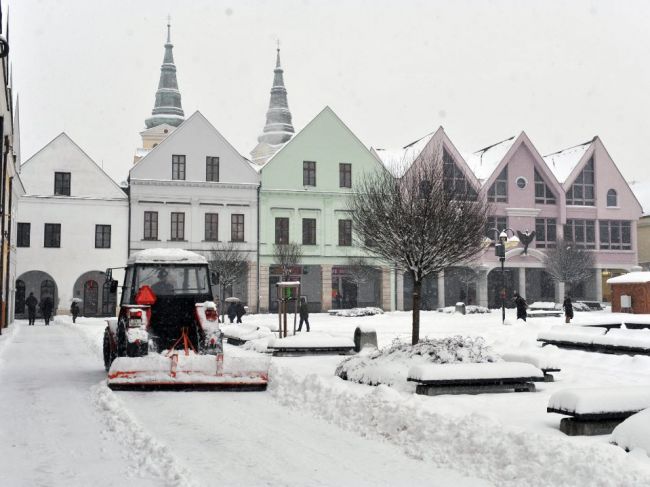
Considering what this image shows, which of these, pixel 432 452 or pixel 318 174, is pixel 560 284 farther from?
pixel 432 452

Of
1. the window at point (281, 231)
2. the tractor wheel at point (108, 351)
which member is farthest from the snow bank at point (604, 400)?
the window at point (281, 231)

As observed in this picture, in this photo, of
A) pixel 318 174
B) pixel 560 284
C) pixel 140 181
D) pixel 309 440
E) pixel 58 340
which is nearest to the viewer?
pixel 309 440

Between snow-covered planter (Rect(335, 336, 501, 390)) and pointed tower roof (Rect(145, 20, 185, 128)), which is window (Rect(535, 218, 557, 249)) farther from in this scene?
snow-covered planter (Rect(335, 336, 501, 390))

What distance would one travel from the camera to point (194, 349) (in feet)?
44.6

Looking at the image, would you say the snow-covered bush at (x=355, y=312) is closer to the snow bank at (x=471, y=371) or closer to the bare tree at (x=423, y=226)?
the bare tree at (x=423, y=226)

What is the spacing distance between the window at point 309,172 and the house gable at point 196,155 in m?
2.92

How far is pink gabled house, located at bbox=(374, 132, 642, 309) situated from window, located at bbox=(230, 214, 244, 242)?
1082 centimetres

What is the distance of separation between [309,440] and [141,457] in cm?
181

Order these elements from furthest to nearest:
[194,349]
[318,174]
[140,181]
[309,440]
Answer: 1. [318,174]
2. [140,181]
3. [194,349]
4. [309,440]

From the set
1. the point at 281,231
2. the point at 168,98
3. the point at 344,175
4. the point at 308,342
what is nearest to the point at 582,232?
the point at 344,175

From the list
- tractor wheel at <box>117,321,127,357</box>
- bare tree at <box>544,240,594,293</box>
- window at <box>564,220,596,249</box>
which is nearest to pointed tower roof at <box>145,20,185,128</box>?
window at <box>564,220,596,249</box>

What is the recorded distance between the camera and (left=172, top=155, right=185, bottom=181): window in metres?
42.7

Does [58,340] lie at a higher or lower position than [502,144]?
lower

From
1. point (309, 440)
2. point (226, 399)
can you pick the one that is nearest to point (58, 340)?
point (226, 399)
